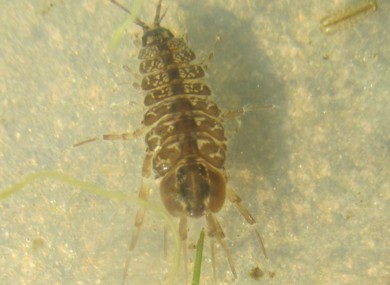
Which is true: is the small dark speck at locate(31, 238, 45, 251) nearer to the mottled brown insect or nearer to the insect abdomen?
the mottled brown insect

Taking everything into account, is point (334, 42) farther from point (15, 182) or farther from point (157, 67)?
point (15, 182)

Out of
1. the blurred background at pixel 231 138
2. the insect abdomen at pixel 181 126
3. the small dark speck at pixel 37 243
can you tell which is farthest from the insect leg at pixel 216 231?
the small dark speck at pixel 37 243

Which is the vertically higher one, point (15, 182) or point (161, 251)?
point (15, 182)

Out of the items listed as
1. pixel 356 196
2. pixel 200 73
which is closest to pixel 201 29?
pixel 200 73

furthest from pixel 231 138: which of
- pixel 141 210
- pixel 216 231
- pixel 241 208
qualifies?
pixel 141 210

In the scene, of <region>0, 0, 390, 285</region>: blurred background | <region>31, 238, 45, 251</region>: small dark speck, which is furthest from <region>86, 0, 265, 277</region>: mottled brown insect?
<region>31, 238, 45, 251</region>: small dark speck

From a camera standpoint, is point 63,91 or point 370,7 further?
point 63,91

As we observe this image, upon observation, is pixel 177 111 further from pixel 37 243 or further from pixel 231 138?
pixel 37 243
